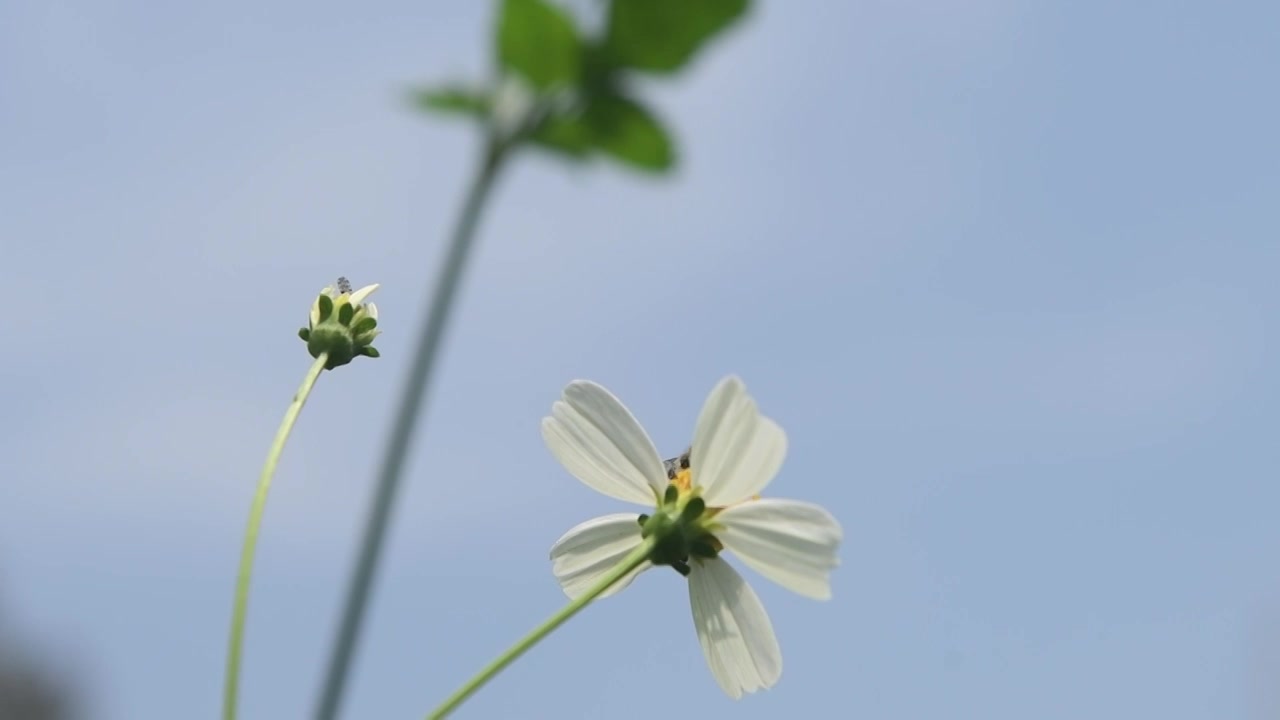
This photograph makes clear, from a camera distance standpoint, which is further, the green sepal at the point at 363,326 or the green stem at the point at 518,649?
the green sepal at the point at 363,326

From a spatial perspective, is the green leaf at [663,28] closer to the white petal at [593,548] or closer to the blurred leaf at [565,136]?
the blurred leaf at [565,136]

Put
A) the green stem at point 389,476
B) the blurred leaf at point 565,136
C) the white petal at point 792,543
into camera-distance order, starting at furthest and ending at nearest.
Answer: the white petal at point 792,543 < the blurred leaf at point 565,136 < the green stem at point 389,476

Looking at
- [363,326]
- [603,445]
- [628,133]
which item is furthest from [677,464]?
[628,133]

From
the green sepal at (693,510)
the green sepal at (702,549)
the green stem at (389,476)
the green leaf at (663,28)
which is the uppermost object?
the green sepal at (693,510)

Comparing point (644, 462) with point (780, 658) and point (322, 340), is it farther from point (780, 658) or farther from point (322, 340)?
point (322, 340)

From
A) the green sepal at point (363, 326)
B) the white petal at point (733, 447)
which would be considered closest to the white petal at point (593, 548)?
the white petal at point (733, 447)

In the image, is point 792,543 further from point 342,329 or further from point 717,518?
point 342,329

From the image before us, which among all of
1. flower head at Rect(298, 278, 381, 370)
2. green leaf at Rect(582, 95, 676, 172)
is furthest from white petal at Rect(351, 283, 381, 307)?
green leaf at Rect(582, 95, 676, 172)
